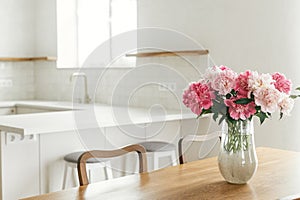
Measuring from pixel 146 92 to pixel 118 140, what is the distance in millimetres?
1018

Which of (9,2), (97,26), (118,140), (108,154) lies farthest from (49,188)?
(9,2)

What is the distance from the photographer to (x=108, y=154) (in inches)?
90.0

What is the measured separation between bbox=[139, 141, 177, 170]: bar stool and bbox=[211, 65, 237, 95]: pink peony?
1579 millimetres

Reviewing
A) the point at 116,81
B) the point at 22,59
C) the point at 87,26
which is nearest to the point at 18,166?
the point at 116,81

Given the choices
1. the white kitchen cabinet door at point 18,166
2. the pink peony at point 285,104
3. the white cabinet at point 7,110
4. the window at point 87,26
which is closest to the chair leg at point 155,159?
the white kitchen cabinet door at point 18,166

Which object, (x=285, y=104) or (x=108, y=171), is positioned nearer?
(x=285, y=104)

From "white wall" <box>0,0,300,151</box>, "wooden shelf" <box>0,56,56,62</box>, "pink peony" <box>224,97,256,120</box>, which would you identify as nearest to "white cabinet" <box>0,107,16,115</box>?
"wooden shelf" <box>0,56,56,62</box>

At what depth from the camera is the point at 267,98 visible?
187 cm

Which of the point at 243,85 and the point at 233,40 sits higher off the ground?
the point at 233,40

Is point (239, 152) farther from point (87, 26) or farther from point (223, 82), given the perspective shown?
point (87, 26)

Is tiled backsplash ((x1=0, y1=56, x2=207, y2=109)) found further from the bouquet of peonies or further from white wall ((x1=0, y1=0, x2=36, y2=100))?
the bouquet of peonies

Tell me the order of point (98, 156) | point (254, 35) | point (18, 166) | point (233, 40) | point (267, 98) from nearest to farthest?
1. point (267, 98)
2. point (98, 156)
3. point (18, 166)
4. point (254, 35)
5. point (233, 40)

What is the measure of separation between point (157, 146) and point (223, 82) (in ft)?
5.39

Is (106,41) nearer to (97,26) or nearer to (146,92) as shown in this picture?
(97,26)
